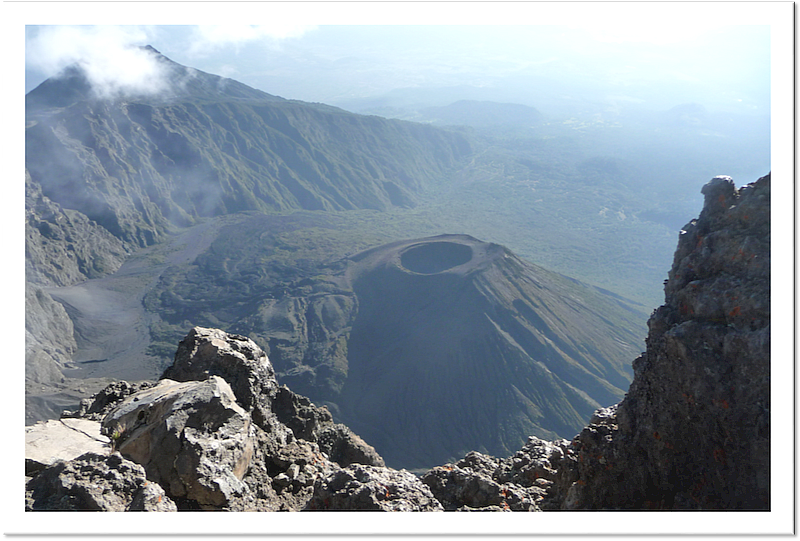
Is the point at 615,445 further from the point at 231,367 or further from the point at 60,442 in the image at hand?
the point at 60,442

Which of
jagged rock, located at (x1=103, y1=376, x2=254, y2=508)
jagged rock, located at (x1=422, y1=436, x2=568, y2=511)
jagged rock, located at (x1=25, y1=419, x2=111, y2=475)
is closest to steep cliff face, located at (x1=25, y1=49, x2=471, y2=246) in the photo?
jagged rock, located at (x1=25, y1=419, x2=111, y2=475)

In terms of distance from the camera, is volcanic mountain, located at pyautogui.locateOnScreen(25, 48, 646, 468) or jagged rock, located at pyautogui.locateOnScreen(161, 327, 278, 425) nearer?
jagged rock, located at pyautogui.locateOnScreen(161, 327, 278, 425)

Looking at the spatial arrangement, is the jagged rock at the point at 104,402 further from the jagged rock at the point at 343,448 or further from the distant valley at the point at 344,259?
the distant valley at the point at 344,259

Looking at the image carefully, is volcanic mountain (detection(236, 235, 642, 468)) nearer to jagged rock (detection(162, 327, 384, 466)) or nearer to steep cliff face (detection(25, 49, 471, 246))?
jagged rock (detection(162, 327, 384, 466))

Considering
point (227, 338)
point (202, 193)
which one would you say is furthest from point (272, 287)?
point (227, 338)

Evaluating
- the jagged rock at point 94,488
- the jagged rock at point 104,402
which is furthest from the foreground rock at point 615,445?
the jagged rock at point 104,402

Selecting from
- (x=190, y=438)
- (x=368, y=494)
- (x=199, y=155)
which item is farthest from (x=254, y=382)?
(x=199, y=155)
